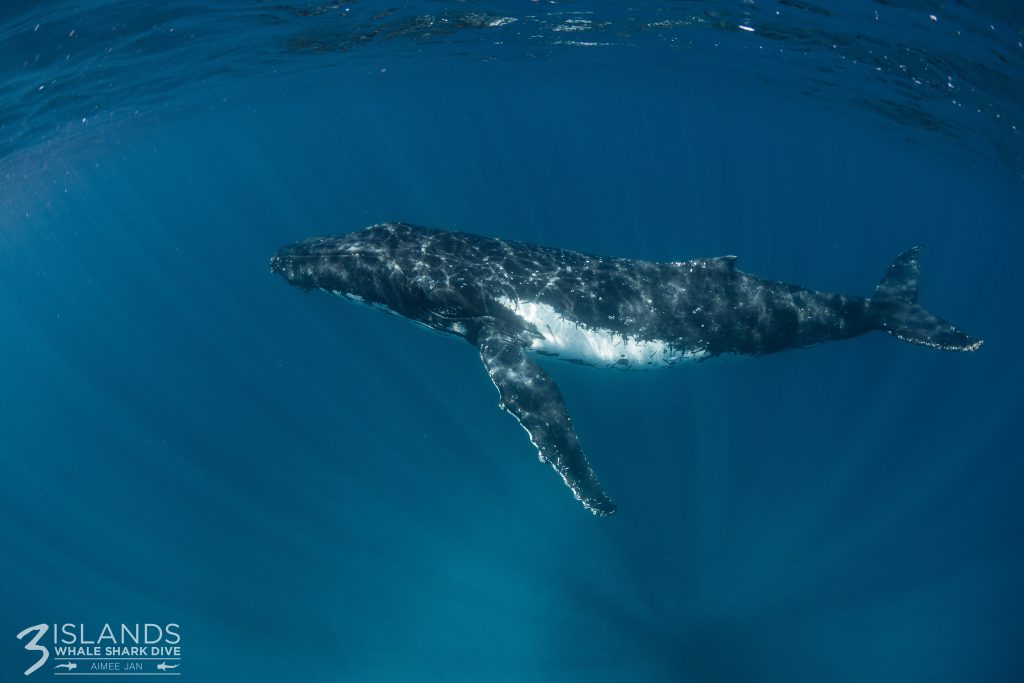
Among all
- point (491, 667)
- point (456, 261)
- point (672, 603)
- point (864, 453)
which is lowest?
point (491, 667)

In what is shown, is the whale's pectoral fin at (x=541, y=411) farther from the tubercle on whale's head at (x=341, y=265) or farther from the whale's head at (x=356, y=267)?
the tubercle on whale's head at (x=341, y=265)

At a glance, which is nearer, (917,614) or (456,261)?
(456,261)

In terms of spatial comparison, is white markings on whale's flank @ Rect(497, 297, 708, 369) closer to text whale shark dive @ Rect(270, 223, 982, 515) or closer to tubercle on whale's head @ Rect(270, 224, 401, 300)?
text whale shark dive @ Rect(270, 223, 982, 515)

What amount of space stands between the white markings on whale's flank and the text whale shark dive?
2cm

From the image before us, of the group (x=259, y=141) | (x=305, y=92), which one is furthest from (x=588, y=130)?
(x=305, y=92)

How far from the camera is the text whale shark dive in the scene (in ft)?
34.3

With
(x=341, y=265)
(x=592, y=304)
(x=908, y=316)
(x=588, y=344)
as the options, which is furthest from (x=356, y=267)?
(x=908, y=316)

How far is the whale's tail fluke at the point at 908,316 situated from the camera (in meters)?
10.3

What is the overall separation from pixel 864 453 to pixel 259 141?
207 ft

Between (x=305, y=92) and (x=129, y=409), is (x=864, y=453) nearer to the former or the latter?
(x=129, y=409)

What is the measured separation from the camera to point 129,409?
25125 millimetres

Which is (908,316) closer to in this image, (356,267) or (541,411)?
(541,411)

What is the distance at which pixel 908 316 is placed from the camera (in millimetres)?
11039

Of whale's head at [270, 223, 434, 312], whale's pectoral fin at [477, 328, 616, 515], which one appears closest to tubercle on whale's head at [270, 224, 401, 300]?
whale's head at [270, 223, 434, 312]
